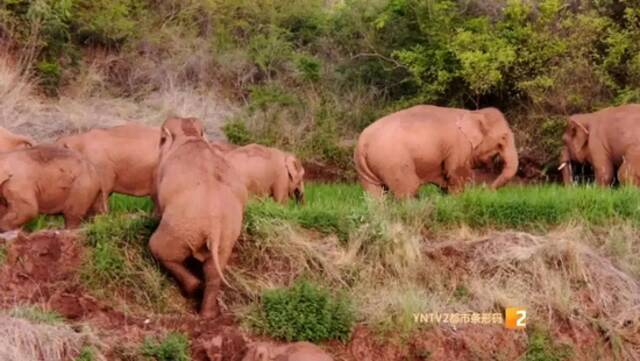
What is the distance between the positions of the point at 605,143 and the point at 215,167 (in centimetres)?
657


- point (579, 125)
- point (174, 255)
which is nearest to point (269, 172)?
point (174, 255)

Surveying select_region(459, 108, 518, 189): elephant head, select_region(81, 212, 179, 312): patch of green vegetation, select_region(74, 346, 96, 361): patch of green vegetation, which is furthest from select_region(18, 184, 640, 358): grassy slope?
select_region(459, 108, 518, 189): elephant head

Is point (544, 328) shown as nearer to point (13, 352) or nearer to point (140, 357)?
point (140, 357)

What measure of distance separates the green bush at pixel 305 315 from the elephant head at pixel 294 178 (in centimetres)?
392

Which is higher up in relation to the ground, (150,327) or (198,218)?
(198,218)

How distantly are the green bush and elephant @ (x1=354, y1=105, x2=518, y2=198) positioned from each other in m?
3.42

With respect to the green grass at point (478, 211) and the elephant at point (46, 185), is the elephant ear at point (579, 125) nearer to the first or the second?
the green grass at point (478, 211)

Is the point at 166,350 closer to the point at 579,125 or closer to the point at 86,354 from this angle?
the point at 86,354

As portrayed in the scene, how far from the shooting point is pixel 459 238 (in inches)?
594

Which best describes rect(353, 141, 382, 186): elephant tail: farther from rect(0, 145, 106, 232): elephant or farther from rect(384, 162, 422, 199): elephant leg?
rect(0, 145, 106, 232): elephant

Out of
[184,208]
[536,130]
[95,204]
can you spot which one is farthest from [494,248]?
[536,130]

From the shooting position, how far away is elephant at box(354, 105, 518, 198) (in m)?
16.9

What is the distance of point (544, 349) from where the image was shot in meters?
14.0

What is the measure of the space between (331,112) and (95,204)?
21.5 feet
